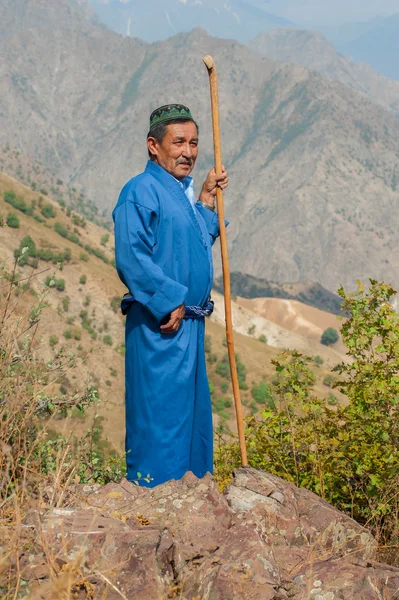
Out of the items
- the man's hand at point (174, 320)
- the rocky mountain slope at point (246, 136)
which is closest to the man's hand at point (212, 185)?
the man's hand at point (174, 320)

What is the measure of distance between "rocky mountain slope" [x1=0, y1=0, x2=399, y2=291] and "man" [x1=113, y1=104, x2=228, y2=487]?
99.5 meters

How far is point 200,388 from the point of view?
11.3ft

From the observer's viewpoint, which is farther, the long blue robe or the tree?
the tree

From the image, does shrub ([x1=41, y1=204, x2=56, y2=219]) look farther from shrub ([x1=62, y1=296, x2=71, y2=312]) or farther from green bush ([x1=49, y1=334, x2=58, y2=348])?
green bush ([x1=49, y1=334, x2=58, y2=348])

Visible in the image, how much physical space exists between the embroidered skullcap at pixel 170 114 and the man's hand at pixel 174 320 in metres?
0.92

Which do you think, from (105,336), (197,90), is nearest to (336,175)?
(197,90)

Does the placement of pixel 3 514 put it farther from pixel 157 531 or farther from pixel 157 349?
pixel 157 349

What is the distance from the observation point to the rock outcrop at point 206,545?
2072mm

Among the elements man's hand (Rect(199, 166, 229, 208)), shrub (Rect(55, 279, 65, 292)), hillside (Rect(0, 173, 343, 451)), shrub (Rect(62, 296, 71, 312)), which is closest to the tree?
hillside (Rect(0, 173, 343, 451))

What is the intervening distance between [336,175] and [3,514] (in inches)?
4547

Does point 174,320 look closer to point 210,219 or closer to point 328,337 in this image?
point 210,219

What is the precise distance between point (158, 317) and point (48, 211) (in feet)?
123

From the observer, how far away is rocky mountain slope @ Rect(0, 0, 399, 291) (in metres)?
108

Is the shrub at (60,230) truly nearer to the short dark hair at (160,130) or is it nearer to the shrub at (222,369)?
the shrub at (222,369)
